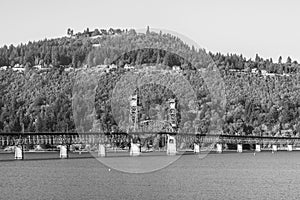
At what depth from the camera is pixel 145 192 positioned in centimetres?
10212

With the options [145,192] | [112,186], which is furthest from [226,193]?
[112,186]

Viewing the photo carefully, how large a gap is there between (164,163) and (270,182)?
53.3 m

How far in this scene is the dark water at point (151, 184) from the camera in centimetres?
9888

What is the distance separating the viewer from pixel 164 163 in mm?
171250

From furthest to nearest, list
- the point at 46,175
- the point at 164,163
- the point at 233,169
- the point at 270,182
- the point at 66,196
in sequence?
the point at 164,163, the point at 233,169, the point at 46,175, the point at 270,182, the point at 66,196

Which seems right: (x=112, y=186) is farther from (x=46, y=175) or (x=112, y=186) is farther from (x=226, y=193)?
(x=46, y=175)

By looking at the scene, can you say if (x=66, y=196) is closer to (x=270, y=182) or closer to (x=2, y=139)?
(x=270, y=182)

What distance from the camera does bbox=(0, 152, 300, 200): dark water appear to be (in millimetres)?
98875

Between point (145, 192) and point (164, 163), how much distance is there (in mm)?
69232

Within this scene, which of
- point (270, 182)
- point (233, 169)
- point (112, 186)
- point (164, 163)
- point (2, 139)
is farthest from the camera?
point (2, 139)

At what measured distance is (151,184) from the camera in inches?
4513

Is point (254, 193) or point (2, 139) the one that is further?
point (2, 139)

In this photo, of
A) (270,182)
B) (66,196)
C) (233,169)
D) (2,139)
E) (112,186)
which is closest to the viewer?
(66,196)

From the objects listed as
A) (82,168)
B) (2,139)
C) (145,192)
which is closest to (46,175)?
(82,168)
